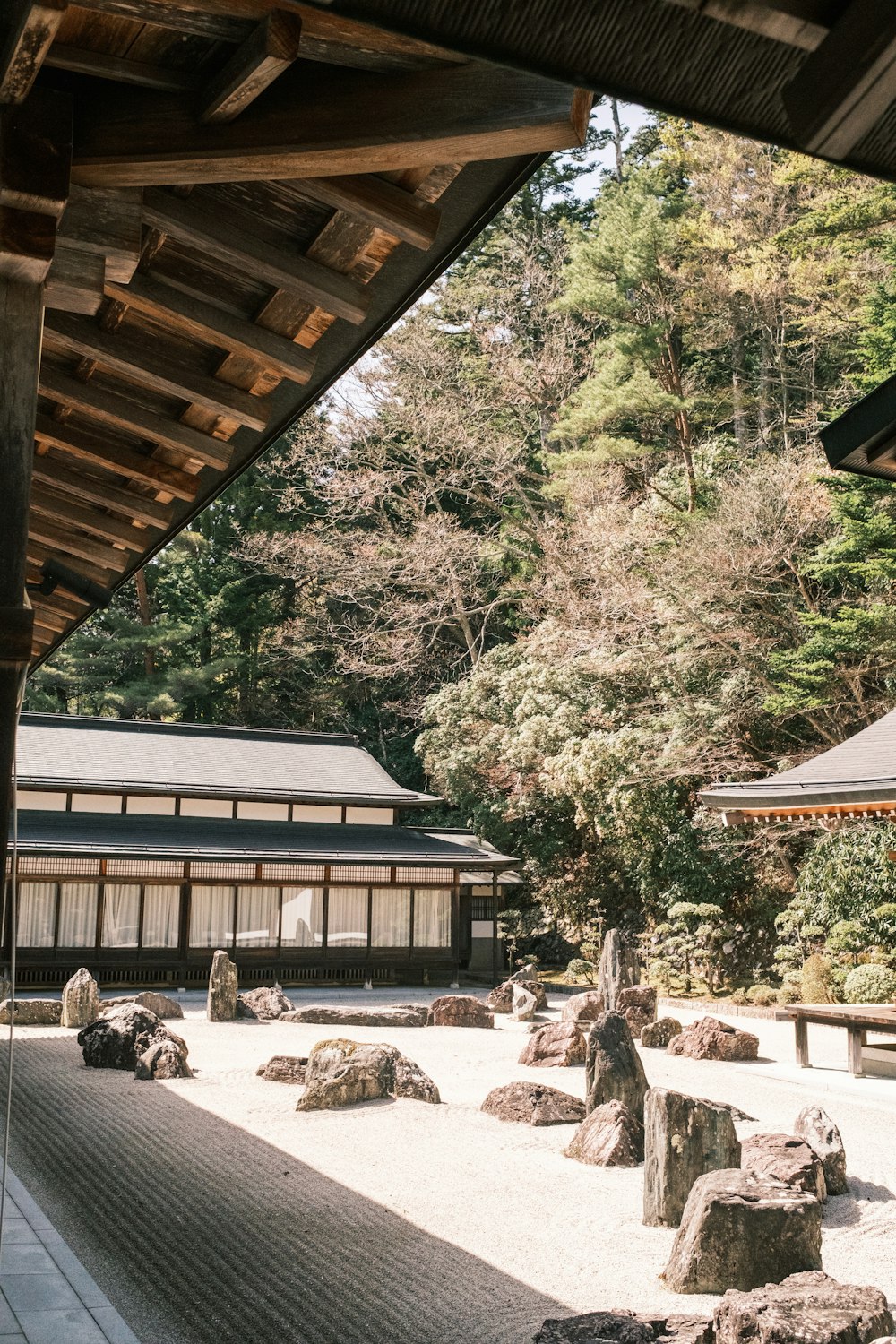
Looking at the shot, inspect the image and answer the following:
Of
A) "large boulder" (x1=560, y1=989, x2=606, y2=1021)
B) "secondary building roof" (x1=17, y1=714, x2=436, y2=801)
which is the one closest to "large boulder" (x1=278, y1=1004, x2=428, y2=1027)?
"large boulder" (x1=560, y1=989, x2=606, y2=1021)

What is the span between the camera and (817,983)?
49.5 ft

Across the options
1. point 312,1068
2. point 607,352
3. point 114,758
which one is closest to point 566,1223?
point 312,1068

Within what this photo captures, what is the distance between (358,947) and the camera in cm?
1927

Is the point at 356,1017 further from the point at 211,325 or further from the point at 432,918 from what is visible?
the point at 211,325

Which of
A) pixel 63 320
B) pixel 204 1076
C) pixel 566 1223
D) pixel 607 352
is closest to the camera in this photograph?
pixel 63 320

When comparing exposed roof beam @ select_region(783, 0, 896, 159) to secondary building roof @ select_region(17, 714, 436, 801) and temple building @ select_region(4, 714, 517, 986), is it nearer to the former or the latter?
temple building @ select_region(4, 714, 517, 986)

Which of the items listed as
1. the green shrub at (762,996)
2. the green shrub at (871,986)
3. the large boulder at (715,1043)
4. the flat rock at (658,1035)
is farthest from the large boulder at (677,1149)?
the green shrub at (762,996)

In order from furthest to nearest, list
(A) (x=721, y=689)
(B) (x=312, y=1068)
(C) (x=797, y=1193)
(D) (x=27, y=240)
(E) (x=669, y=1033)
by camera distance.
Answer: (A) (x=721, y=689) → (E) (x=669, y=1033) → (B) (x=312, y=1068) → (C) (x=797, y=1193) → (D) (x=27, y=240)

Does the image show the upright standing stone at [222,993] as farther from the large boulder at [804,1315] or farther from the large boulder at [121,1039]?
the large boulder at [804,1315]

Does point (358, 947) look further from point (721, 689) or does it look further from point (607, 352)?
point (607, 352)

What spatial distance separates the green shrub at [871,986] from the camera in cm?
1404

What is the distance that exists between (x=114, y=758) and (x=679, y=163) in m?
16.9

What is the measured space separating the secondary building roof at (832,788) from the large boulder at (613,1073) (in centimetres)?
281

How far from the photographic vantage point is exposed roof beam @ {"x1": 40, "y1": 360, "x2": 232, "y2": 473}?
9.57 feet
